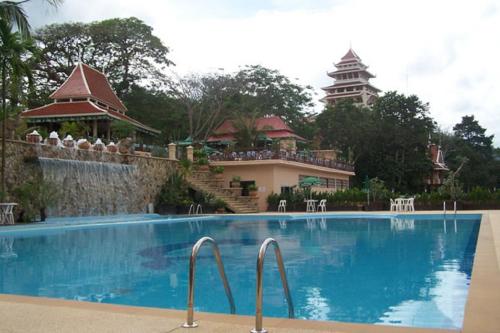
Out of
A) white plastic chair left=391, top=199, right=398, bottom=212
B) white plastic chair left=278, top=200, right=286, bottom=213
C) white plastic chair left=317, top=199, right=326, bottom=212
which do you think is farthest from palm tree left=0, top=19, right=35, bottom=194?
white plastic chair left=391, top=199, right=398, bottom=212

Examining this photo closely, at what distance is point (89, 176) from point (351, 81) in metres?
62.3

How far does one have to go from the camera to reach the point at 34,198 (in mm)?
17797

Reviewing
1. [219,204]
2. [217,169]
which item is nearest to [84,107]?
[217,169]

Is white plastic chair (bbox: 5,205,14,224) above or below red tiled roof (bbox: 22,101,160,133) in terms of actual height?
below

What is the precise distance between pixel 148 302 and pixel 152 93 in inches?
1340

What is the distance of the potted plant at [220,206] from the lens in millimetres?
25645

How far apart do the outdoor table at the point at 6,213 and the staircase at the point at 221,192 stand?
11250 millimetres

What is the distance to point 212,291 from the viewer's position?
21.5 ft

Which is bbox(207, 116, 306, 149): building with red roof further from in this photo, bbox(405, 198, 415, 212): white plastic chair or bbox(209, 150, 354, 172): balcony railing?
bbox(405, 198, 415, 212): white plastic chair

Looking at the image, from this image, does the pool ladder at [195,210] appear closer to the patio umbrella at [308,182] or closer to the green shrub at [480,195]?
the patio umbrella at [308,182]

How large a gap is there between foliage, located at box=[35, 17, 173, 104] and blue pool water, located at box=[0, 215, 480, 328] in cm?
2614

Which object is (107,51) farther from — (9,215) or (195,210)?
(9,215)

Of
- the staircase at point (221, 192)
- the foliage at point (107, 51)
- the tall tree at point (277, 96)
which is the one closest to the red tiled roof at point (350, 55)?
the tall tree at point (277, 96)

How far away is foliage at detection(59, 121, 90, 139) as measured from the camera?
25.0m
